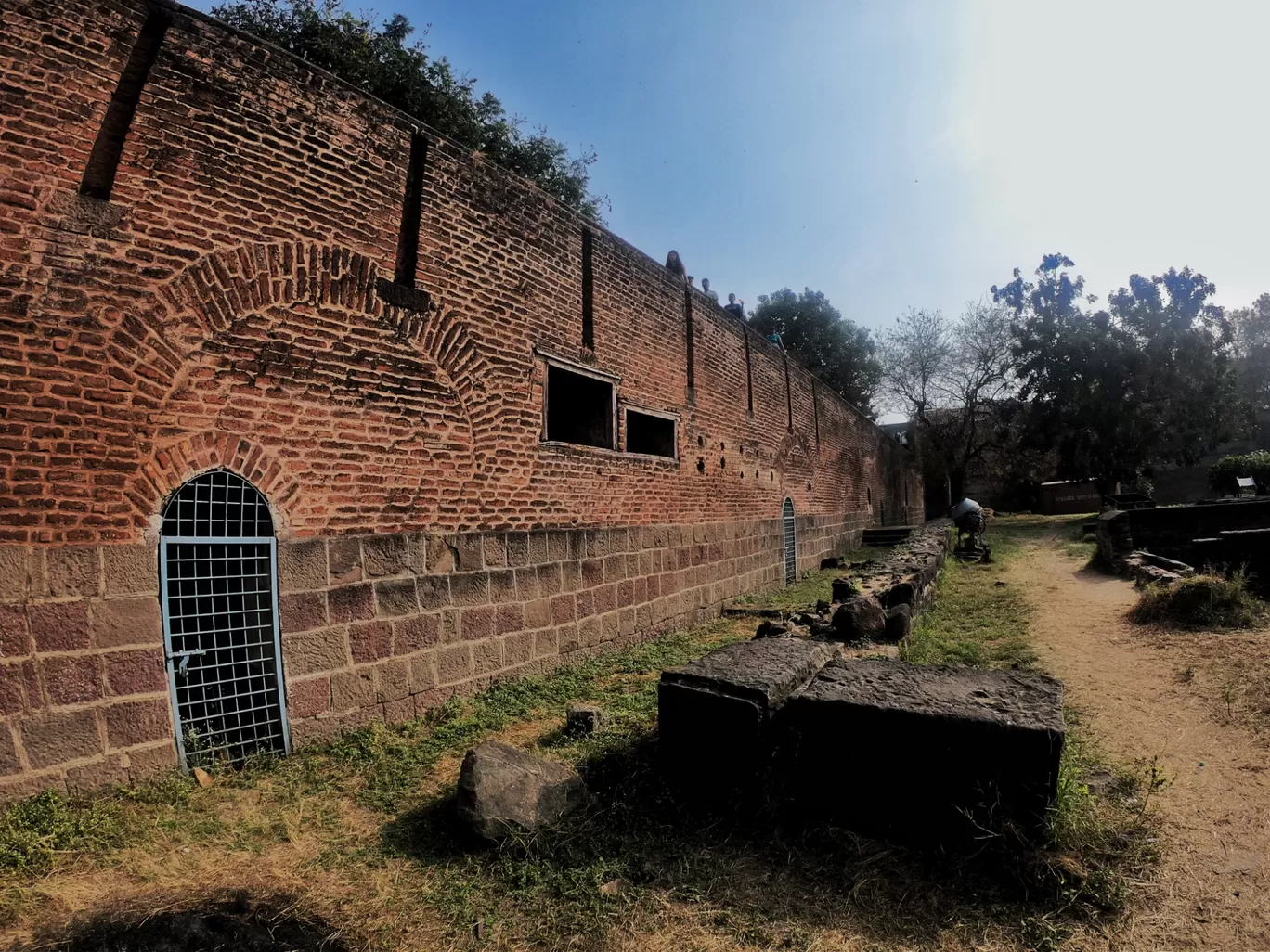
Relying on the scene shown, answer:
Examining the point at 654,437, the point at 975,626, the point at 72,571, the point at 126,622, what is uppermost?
the point at 654,437

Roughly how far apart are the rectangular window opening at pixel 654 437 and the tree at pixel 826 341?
87.2 ft

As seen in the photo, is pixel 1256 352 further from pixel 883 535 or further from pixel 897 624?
pixel 897 624

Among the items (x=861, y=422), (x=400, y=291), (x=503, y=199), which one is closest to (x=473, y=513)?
(x=400, y=291)

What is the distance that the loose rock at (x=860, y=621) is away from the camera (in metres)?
6.16

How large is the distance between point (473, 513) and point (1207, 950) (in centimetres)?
486

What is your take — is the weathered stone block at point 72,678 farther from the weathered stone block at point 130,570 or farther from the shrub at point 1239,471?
the shrub at point 1239,471

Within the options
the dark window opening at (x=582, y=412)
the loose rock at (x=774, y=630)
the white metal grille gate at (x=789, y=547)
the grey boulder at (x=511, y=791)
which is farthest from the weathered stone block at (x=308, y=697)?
the white metal grille gate at (x=789, y=547)

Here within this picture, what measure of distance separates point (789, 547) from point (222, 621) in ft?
37.3

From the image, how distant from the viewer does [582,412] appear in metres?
7.75

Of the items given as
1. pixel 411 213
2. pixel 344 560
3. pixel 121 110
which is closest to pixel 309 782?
pixel 344 560

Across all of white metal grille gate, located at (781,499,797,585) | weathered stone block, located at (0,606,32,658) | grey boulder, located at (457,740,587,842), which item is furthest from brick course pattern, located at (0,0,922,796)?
white metal grille gate, located at (781,499,797,585)

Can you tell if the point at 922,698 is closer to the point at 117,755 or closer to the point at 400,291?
the point at 117,755

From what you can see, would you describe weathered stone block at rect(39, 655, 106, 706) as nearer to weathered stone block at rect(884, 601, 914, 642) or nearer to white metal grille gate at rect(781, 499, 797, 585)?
weathered stone block at rect(884, 601, 914, 642)

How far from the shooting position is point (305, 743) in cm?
416
